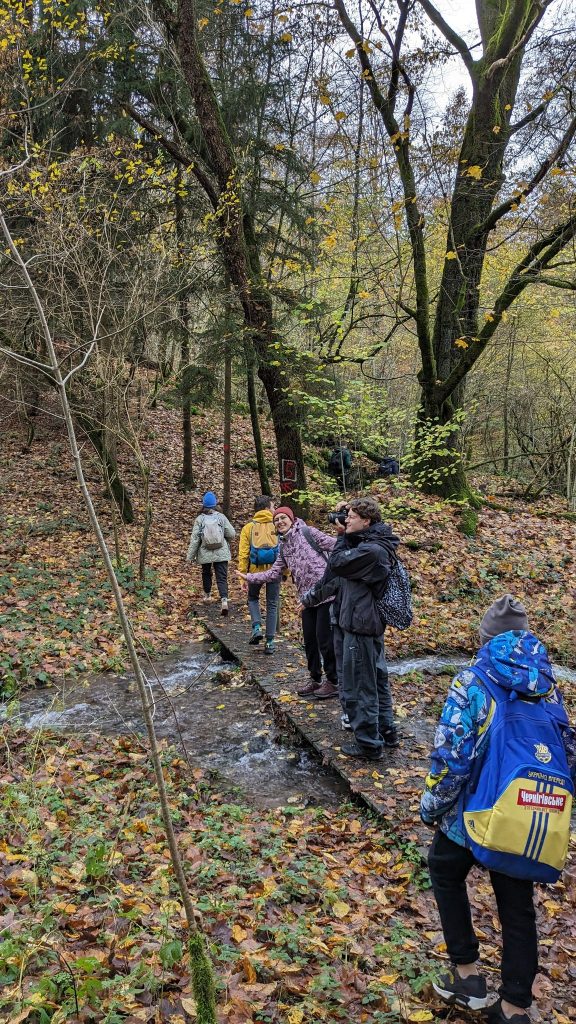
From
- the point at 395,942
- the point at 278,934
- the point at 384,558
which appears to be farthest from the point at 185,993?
the point at 384,558

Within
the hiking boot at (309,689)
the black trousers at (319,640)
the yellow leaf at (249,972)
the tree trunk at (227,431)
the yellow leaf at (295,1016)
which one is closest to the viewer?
the yellow leaf at (295,1016)

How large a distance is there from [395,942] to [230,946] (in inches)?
34.4

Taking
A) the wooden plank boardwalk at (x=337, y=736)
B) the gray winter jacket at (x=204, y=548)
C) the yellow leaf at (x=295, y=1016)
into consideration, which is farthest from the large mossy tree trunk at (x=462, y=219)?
the yellow leaf at (x=295, y=1016)

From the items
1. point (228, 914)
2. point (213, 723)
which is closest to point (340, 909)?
point (228, 914)

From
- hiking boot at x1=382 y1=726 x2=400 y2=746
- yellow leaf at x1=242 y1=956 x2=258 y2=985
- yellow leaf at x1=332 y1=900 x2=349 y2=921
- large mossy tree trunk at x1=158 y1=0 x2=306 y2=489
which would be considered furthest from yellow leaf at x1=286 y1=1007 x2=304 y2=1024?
large mossy tree trunk at x1=158 y1=0 x2=306 y2=489

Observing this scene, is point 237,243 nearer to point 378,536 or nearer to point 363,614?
point 378,536

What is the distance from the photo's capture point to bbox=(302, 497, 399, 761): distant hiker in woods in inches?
188

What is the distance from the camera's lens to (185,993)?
2768 mm

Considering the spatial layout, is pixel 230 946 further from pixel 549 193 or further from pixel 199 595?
pixel 549 193

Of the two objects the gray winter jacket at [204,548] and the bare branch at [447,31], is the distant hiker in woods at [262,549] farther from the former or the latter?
the bare branch at [447,31]

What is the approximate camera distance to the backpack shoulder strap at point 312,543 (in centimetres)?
637

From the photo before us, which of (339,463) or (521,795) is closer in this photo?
(521,795)

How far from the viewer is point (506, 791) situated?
2398 millimetres

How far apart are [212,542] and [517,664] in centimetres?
769
